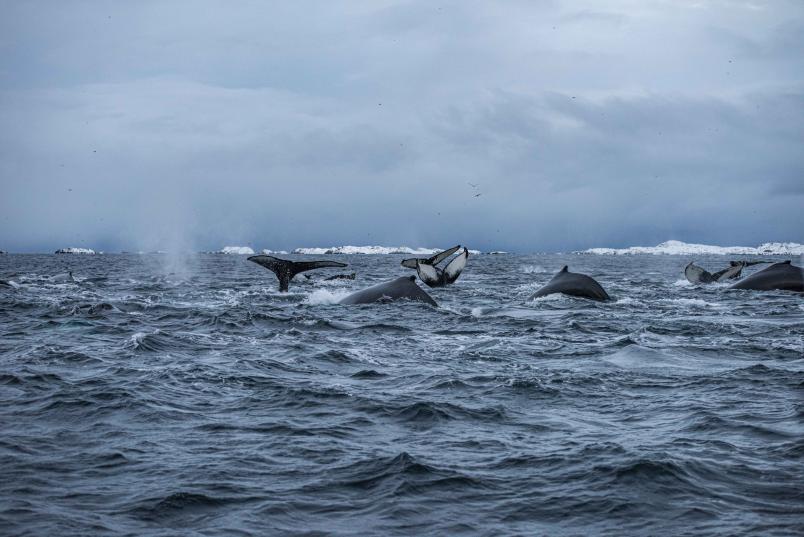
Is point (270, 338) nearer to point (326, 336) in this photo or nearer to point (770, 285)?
point (326, 336)

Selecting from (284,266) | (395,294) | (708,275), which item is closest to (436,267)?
(284,266)

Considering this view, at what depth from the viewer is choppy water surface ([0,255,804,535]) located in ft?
22.4

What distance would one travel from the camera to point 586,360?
1484cm

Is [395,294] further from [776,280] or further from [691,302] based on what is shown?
[776,280]

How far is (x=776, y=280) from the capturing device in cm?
3122

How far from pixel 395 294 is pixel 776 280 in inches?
603

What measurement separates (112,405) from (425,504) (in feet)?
17.8

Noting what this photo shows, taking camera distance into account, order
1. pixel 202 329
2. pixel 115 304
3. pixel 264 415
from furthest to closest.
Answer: pixel 115 304, pixel 202 329, pixel 264 415

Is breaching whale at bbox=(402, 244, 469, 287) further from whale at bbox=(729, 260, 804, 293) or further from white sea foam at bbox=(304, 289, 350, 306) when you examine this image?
whale at bbox=(729, 260, 804, 293)

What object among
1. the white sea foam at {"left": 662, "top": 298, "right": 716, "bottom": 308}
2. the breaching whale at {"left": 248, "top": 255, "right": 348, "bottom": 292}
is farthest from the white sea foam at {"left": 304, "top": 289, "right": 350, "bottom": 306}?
the white sea foam at {"left": 662, "top": 298, "right": 716, "bottom": 308}

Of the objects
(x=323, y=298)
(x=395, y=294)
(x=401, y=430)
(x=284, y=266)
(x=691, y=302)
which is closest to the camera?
(x=401, y=430)

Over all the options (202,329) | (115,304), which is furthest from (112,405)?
(115,304)


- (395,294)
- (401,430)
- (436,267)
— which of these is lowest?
(401,430)

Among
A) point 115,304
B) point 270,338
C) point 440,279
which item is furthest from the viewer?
point 440,279
